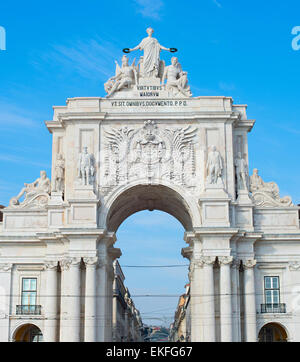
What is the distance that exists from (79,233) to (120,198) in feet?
12.9

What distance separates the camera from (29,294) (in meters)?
43.0

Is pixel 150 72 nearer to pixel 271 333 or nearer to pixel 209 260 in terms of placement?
pixel 209 260

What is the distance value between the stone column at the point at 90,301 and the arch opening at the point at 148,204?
328 cm

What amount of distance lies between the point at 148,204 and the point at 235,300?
10331mm

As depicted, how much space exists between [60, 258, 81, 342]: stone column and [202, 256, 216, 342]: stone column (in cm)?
742

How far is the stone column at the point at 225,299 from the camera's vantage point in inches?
1582

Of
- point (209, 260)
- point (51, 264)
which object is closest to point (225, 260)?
point (209, 260)

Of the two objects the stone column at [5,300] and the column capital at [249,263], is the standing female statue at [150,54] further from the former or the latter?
the stone column at [5,300]

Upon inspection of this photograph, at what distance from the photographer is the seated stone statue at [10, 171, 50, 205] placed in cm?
4428

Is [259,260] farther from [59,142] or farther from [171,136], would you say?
[59,142]

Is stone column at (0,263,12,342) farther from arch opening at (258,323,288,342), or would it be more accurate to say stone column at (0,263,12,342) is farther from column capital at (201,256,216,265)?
arch opening at (258,323,288,342)

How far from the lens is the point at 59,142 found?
45531 millimetres

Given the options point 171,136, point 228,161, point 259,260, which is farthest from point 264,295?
point 171,136

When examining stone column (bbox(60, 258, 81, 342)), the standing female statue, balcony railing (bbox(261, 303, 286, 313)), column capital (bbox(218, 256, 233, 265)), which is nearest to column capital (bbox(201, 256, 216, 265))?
column capital (bbox(218, 256, 233, 265))
